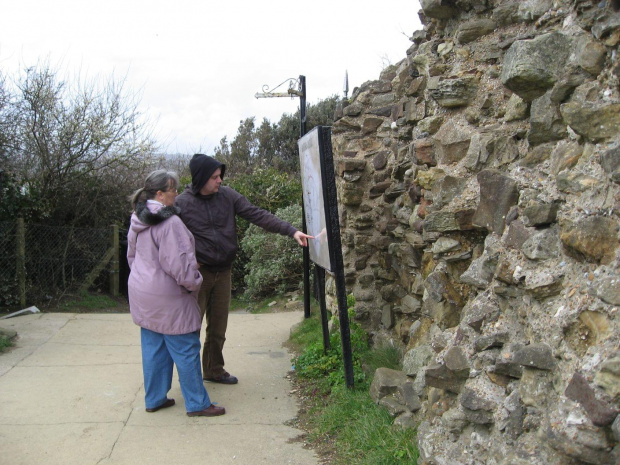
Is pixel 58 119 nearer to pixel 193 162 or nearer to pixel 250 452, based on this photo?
pixel 193 162

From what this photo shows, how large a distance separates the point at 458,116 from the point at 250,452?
2428 mm

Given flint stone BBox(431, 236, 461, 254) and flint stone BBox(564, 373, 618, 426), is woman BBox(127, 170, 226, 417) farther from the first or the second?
flint stone BBox(564, 373, 618, 426)

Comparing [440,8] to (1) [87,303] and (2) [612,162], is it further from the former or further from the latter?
(1) [87,303]

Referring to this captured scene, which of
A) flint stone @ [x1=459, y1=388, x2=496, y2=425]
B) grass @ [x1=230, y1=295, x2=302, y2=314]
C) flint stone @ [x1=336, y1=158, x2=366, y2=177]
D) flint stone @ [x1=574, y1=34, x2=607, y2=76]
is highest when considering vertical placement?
flint stone @ [x1=574, y1=34, x2=607, y2=76]

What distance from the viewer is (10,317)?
289 inches

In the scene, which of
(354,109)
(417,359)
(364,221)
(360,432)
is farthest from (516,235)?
(354,109)

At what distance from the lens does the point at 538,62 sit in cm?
254

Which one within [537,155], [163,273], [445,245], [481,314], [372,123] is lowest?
[481,314]

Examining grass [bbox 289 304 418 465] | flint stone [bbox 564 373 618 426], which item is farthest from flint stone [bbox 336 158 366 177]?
flint stone [bbox 564 373 618 426]

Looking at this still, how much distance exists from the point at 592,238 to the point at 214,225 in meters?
2.88

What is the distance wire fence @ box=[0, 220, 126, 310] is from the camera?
325 inches

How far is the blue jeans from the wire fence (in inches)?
202

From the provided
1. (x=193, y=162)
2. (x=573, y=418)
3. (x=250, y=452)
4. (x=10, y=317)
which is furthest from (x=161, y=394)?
(x=10, y=317)

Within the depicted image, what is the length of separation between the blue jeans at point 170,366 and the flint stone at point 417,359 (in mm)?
1478
